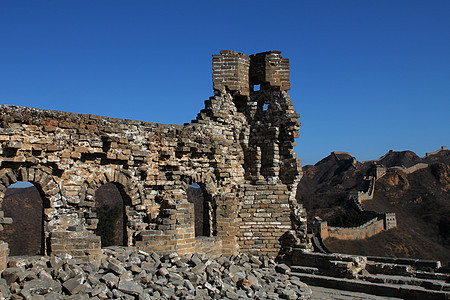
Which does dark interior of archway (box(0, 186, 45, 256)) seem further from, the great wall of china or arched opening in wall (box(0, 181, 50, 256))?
the great wall of china

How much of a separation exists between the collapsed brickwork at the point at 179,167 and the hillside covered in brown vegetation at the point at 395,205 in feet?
72.6

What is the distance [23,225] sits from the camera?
2255cm

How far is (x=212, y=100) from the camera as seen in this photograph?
12.5 meters

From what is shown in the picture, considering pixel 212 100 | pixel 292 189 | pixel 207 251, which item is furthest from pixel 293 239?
pixel 212 100

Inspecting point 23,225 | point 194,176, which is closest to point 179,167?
point 194,176

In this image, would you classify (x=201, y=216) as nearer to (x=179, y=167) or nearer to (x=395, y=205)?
(x=179, y=167)

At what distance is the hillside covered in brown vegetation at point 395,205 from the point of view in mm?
→ 37438

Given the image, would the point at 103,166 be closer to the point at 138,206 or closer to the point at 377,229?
the point at 138,206

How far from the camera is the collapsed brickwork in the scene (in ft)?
28.5

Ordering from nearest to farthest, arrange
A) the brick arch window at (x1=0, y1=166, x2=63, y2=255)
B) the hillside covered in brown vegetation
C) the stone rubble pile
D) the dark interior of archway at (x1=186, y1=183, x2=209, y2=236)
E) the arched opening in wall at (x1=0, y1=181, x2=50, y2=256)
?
the stone rubble pile < the brick arch window at (x1=0, y1=166, x2=63, y2=255) < the dark interior of archway at (x1=186, y1=183, x2=209, y2=236) < the arched opening in wall at (x1=0, y1=181, x2=50, y2=256) < the hillside covered in brown vegetation

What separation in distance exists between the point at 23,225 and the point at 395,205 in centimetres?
4415

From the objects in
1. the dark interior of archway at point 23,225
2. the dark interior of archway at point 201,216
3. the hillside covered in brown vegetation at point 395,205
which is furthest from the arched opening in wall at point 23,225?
the hillside covered in brown vegetation at point 395,205

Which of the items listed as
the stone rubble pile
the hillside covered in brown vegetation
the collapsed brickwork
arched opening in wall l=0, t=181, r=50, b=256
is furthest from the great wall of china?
the hillside covered in brown vegetation

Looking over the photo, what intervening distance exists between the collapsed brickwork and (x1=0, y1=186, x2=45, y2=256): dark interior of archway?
725 cm
